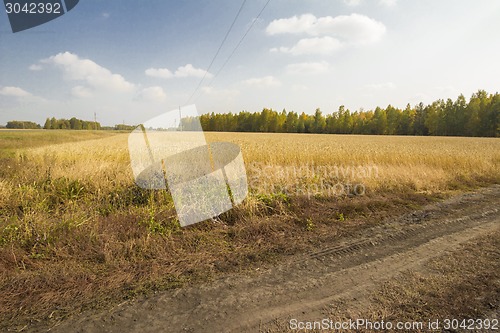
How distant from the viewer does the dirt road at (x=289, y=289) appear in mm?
2244

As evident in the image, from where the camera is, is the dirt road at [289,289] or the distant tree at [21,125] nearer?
the dirt road at [289,289]

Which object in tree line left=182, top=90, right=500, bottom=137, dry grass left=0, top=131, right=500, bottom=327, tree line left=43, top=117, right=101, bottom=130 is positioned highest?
tree line left=43, top=117, right=101, bottom=130

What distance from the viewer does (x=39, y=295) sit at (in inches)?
101

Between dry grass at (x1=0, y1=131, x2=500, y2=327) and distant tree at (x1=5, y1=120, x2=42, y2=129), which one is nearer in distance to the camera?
dry grass at (x1=0, y1=131, x2=500, y2=327)

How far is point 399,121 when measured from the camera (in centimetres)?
6266

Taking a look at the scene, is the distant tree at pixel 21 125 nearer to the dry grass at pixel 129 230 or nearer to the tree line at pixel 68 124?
the tree line at pixel 68 124

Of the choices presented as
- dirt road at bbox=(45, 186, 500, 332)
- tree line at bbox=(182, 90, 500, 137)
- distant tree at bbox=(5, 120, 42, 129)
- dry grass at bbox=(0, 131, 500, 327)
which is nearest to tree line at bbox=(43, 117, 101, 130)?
Result: distant tree at bbox=(5, 120, 42, 129)

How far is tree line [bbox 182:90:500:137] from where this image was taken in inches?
1997

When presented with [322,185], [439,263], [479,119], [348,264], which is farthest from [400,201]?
[479,119]

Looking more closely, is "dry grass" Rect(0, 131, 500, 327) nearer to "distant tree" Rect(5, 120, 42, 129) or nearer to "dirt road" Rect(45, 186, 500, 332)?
"dirt road" Rect(45, 186, 500, 332)

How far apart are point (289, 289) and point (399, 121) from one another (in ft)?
241

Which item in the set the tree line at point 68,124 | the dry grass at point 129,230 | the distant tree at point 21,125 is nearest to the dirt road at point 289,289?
the dry grass at point 129,230

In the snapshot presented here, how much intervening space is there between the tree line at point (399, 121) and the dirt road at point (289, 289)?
6360 cm

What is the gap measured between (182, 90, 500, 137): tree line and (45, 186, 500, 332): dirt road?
6360 cm
